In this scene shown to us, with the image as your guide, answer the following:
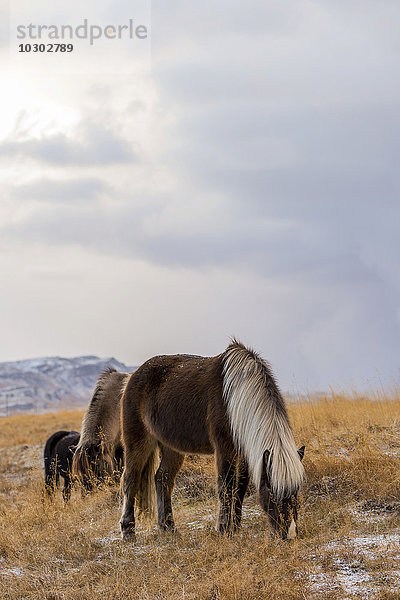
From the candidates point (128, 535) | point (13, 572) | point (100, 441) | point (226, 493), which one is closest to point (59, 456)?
point (100, 441)

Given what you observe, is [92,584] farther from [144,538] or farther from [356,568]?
[356,568]

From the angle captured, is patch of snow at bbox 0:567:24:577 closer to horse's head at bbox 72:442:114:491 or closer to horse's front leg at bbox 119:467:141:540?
horse's front leg at bbox 119:467:141:540

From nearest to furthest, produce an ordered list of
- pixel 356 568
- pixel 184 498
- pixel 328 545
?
pixel 356 568
pixel 328 545
pixel 184 498

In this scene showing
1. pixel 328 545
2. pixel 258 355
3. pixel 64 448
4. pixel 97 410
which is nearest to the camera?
pixel 328 545

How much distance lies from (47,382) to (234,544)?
→ 6910 inches

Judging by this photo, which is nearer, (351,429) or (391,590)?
(391,590)

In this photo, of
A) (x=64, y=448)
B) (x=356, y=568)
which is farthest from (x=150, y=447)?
(x=64, y=448)

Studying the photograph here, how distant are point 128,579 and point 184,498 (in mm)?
3442

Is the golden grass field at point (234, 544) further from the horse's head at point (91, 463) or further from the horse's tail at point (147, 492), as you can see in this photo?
the horse's head at point (91, 463)

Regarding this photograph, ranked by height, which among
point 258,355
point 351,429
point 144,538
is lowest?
point 144,538

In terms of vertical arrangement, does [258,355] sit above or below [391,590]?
above

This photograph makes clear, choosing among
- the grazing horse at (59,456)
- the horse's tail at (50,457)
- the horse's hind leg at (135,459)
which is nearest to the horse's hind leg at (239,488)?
the horse's hind leg at (135,459)

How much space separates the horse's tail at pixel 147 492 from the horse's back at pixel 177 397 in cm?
59

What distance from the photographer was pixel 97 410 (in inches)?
464
